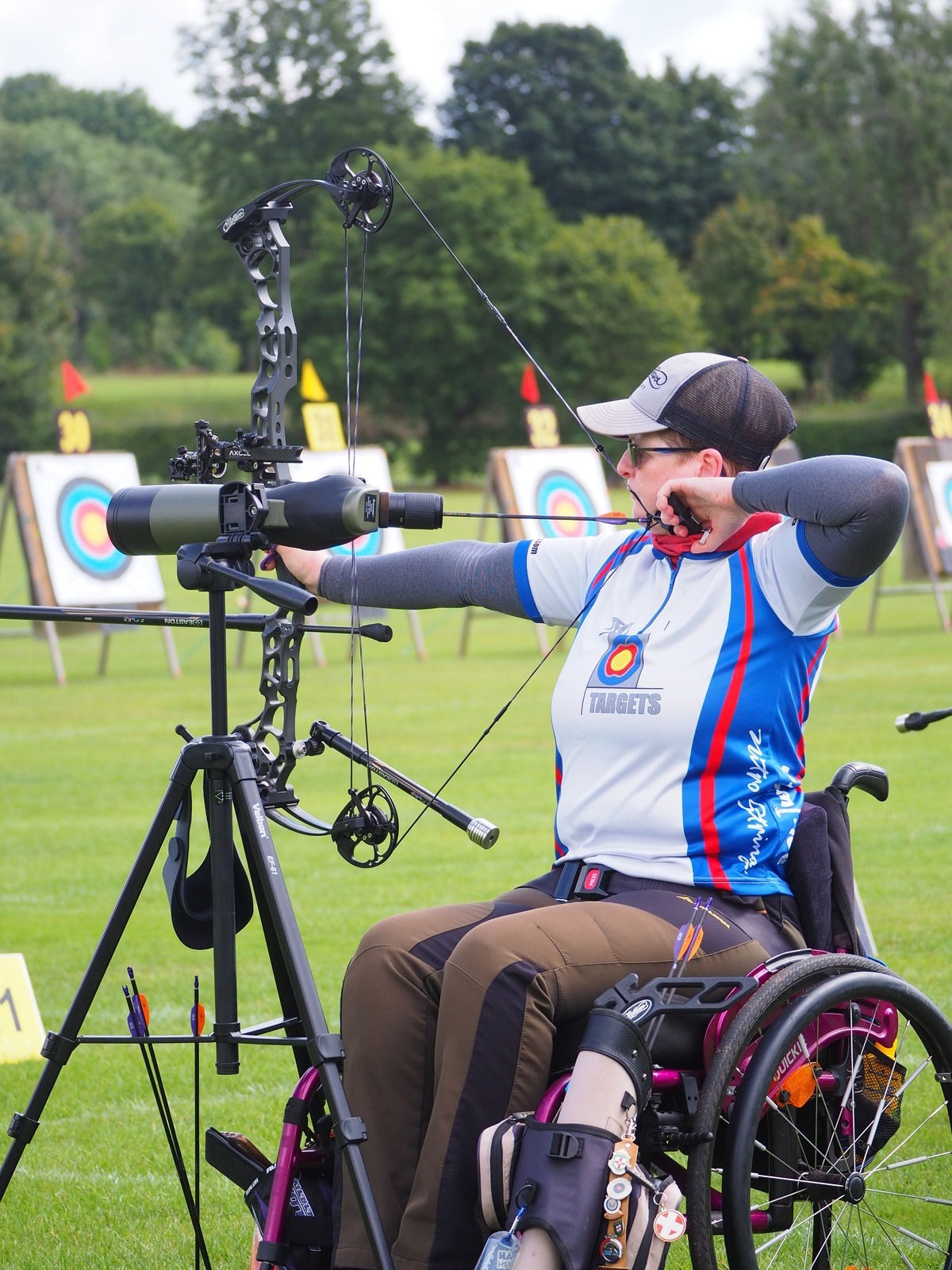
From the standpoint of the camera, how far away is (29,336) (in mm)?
40125

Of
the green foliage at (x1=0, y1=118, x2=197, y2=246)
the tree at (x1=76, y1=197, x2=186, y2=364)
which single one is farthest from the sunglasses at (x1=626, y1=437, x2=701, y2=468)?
the green foliage at (x1=0, y1=118, x2=197, y2=246)

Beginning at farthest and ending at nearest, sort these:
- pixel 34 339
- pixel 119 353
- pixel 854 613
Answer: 1. pixel 119 353
2. pixel 34 339
3. pixel 854 613

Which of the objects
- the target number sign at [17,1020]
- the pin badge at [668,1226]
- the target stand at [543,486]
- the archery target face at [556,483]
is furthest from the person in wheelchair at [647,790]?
the archery target face at [556,483]

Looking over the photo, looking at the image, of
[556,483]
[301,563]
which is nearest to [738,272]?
[556,483]

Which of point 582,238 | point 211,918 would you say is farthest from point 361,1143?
point 582,238

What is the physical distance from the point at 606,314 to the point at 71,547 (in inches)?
1261

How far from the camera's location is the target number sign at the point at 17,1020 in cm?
358

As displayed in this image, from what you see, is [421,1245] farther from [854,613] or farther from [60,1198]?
[854,613]

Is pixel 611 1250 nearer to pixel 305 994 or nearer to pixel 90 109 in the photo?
pixel 305 994

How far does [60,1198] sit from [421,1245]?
1.22 metres

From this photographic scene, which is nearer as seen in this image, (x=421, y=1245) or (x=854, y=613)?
(x=421, y=1245)

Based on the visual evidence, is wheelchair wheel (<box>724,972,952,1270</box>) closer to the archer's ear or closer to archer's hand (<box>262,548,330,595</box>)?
the archer's ear

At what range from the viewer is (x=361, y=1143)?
Result: 83.0 inches

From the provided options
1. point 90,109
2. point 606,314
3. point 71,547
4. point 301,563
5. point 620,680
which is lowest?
point 71,547
